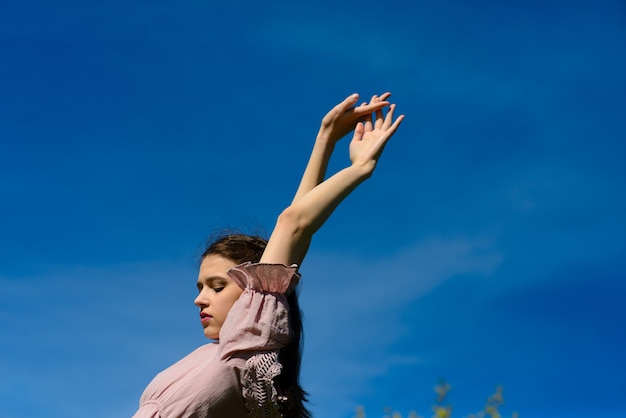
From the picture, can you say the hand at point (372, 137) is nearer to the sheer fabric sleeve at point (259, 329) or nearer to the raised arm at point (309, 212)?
→ the raised arm at point (309, 212)

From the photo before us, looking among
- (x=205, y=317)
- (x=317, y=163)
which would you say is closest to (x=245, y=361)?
(x=205, y=317)

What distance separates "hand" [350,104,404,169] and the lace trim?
85cm

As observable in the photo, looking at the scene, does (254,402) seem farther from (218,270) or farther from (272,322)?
(218,270)

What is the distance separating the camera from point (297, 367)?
3.07 meters

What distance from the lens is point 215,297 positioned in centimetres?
295

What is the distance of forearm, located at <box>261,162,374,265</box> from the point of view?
2.78m

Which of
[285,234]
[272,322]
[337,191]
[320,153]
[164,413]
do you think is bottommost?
[164,413]

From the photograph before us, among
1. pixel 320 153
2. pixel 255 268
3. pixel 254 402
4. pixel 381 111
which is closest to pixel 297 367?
pixel 254 402

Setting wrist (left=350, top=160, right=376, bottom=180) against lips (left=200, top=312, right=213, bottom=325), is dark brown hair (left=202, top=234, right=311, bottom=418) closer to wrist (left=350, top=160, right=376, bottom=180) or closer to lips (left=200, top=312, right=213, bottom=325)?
lips (left=200, top=312, right=213, bottom=325)

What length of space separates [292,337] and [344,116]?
1063 millimetres

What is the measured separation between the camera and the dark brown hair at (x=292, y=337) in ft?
9.73

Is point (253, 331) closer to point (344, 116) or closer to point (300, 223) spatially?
point (300, 223)

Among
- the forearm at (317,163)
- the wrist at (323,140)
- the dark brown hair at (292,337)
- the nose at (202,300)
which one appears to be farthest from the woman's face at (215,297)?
the wrist at (323,140)

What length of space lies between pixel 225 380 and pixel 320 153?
44.3 inches
